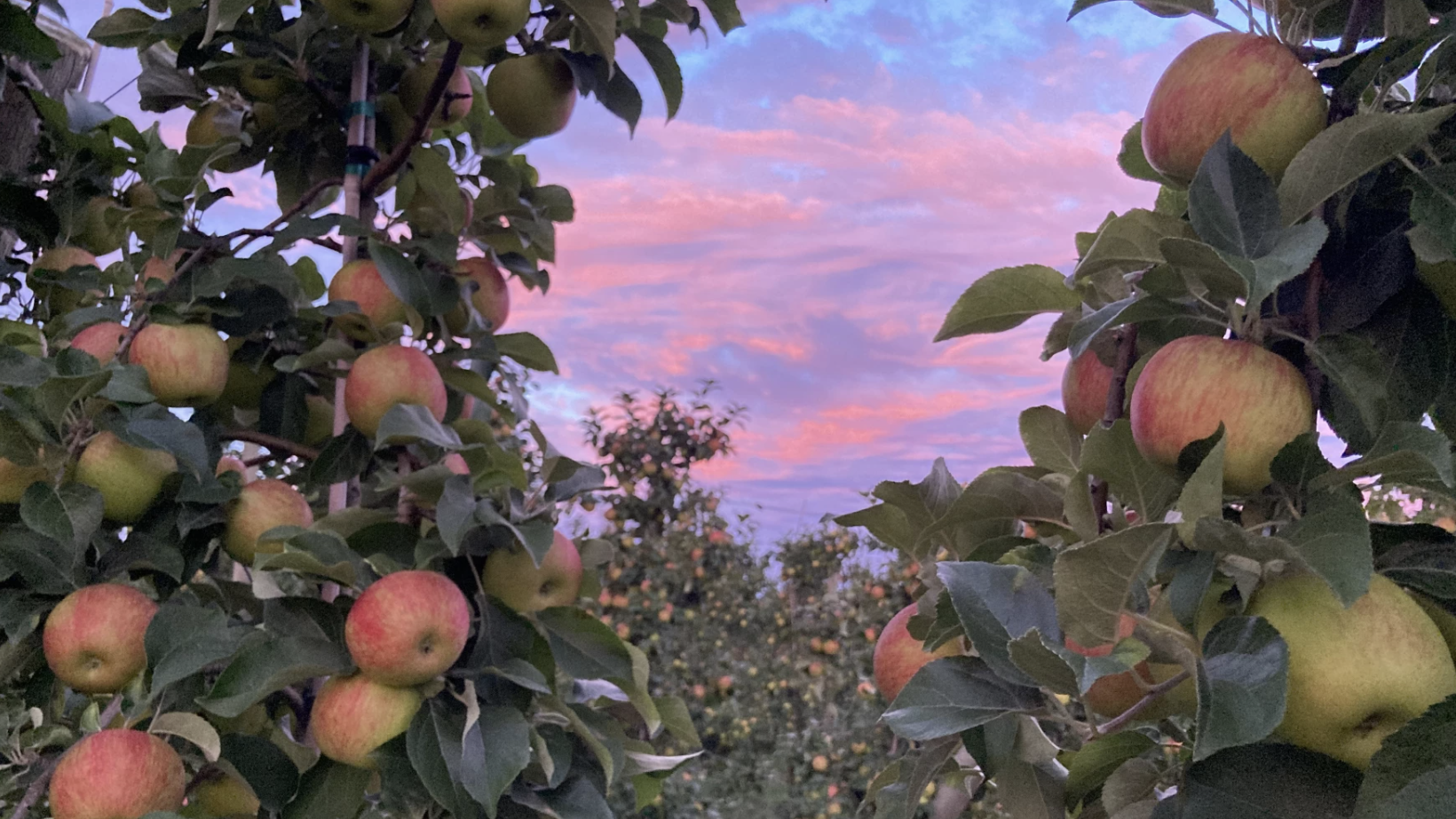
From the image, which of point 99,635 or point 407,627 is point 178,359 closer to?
point 99,635

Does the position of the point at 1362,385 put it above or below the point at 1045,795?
above

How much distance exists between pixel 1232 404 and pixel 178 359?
1142 mm

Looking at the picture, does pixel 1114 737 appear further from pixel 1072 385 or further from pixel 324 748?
pixel 324 748

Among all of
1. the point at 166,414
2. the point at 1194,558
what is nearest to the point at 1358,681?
the point at 1194,558

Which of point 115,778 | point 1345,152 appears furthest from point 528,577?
point 1345,152

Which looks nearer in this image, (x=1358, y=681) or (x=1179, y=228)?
(x=1358, y=681)

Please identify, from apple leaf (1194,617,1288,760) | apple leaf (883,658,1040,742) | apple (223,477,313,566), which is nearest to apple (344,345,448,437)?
apple (223,477,313,566)

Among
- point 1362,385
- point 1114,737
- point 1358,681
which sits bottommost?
point 1114,737

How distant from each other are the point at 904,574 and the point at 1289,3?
3.20 m

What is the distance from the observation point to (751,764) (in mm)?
3768

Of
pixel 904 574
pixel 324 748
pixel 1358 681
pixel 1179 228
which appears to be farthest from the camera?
pixel 904 574

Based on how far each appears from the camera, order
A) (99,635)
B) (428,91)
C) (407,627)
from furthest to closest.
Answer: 1. (428,91)
2. (99,635)
3. (407,627)

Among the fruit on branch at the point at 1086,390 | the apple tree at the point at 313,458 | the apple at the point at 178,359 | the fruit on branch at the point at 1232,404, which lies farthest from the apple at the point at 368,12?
the fruit on branch at the point at 1232,404

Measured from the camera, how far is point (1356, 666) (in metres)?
0.49
